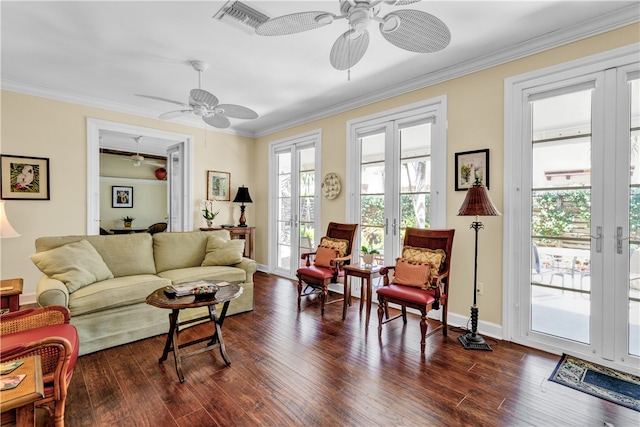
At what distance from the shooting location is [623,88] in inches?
95.1

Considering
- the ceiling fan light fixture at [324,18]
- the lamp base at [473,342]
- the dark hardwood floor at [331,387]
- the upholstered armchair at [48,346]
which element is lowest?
the dark hardwood floor at [331,387]

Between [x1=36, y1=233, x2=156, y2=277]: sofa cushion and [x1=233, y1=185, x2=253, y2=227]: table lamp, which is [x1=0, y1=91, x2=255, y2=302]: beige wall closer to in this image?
[x1=36, y1=233, x2=156, y2=277]: sofa cushion

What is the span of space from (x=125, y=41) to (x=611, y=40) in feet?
13.4

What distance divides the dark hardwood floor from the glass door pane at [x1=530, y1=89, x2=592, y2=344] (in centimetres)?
41

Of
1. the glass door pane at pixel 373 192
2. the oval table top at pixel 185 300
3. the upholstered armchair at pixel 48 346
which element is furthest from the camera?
the glass door pane at pixel 373 192

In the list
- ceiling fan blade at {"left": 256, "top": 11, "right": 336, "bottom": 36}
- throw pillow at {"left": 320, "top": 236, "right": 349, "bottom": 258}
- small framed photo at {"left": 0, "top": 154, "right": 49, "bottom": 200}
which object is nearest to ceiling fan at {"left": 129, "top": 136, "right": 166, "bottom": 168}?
small framed photo at {"left": 0, "top": 154, "right": 49, "bottom": 200}

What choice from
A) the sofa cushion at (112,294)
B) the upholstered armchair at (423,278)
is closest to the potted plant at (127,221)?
the sofa cushion at (112,294)

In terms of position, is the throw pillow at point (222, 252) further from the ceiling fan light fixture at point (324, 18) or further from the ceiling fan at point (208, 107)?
the ceiling fan light fixture at point (324, 18)

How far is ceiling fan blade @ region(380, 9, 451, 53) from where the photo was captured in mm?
1762

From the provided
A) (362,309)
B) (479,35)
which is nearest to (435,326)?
(362,309)

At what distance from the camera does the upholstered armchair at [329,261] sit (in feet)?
12.2

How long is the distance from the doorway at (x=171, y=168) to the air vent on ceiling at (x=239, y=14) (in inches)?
121

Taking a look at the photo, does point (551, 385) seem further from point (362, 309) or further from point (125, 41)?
point (125, 41)

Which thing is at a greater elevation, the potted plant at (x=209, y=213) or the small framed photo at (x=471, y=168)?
the small framed photo at (x=471, y=168)
